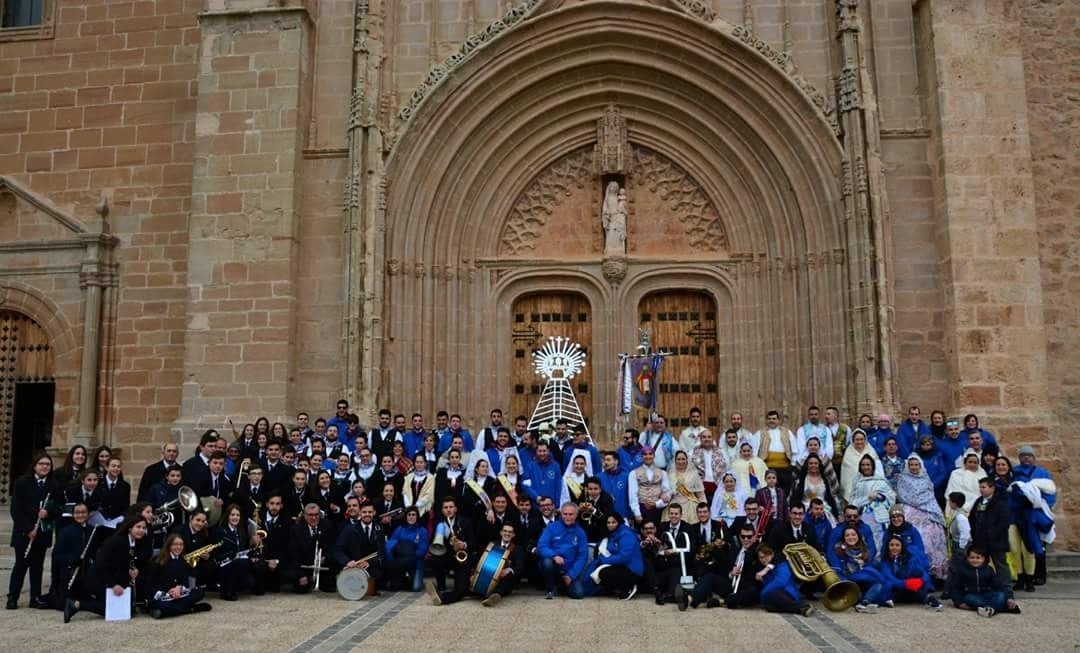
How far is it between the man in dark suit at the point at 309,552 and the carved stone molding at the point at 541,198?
5.91 m

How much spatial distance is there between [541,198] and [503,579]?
700cm

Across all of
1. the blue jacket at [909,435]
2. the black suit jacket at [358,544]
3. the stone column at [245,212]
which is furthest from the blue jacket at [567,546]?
the stone column at [245,212]

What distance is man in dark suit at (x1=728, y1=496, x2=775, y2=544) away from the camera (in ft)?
29.4

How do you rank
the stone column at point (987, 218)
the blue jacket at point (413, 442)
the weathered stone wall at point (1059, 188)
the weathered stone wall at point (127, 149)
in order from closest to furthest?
the blue jacket at point (413, 442) < the stone column at point (987, 218) < the weathered stone wall at point (1059, 188) < the weathered stone wall at point (127, 149)

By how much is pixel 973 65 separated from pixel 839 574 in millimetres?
7550

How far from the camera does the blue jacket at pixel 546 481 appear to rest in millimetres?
10117

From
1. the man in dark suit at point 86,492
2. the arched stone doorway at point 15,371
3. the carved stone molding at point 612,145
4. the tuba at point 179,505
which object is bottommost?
→ the tuba at point 179,505

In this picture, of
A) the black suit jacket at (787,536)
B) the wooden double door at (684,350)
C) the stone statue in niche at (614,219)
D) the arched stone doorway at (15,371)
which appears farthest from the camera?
the arched stone doorway at (15,371)

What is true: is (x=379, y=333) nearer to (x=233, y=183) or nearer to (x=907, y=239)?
(x=233, y=183)

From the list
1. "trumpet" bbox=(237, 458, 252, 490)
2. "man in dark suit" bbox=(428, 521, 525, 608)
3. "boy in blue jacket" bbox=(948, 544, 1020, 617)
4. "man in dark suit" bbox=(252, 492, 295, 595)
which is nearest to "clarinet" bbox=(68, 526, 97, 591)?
"man in dark suit" bbox=(252, 492, 295, 595)

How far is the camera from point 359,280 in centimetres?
1266

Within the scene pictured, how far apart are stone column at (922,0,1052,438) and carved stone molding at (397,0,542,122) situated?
5.65 metres

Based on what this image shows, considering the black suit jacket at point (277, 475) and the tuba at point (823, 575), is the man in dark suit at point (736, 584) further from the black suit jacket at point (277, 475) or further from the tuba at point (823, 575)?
the black suit jacket at point (277, 475)

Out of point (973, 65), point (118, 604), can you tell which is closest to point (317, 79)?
point (118, 604)
